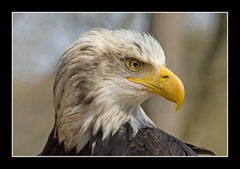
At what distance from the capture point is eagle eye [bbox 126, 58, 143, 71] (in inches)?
94.3

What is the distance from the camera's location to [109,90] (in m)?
2.38

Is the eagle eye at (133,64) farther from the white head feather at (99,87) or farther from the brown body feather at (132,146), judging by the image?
the brown body feather at (132,146)

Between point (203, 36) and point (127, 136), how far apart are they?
6605mm

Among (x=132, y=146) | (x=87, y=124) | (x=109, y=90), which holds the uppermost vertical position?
(x=109, y=90)

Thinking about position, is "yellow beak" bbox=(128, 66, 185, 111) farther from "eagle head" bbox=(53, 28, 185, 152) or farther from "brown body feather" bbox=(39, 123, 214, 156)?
"brown body feather" bbox=(39, 123, 214, 156)

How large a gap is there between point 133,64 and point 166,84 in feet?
1.02

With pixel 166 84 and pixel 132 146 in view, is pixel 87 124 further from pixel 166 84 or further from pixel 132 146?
pixel 166 84

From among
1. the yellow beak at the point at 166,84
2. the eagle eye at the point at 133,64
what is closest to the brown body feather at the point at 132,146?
the yellow beak at the point at 166,84

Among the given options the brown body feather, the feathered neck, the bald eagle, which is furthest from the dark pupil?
the brown body feather

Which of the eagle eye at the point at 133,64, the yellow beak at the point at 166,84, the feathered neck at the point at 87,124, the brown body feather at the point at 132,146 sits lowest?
the brown body feather at the point at 132,146

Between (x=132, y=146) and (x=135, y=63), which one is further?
(x=135, y=63)

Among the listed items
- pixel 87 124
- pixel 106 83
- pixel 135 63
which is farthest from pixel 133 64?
pixel 87 124

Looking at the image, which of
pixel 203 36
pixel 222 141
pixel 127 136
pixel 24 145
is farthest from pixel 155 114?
pixel 203 36

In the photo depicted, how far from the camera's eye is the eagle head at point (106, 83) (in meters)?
2.36
